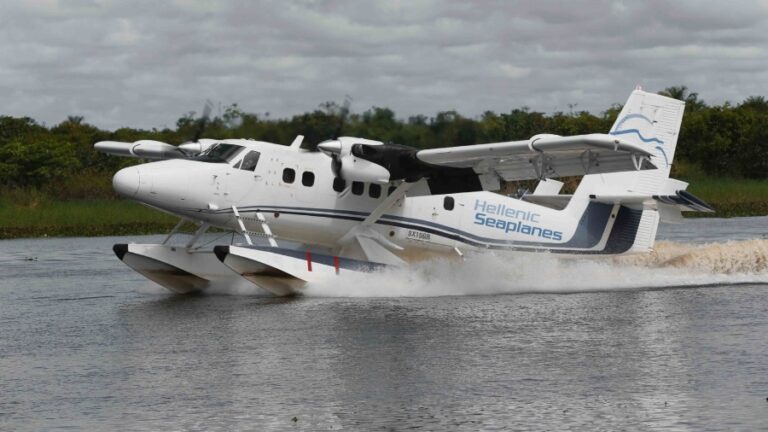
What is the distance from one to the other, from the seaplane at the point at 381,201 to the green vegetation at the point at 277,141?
701mm

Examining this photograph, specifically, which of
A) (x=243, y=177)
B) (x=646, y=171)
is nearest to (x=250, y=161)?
(x=243, y=177)

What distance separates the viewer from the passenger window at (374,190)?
23.3 meters

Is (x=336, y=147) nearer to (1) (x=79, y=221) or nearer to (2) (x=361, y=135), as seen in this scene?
(2) (x=361, y=135)

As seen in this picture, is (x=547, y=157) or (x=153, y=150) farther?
(x=153, y=150)

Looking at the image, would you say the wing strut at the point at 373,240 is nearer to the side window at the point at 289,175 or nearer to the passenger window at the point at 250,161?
the side window at the point at 289,175

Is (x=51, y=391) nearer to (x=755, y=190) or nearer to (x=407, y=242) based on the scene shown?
(x=407, y=242)

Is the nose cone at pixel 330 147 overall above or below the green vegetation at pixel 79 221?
above

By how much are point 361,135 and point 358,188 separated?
115cm

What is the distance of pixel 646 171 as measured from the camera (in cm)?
2462

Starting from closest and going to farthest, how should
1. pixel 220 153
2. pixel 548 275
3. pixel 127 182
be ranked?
pixel 127 182, pixel 220 153, pixel 548 275

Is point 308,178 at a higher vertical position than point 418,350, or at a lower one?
higher

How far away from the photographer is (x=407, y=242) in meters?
23.6

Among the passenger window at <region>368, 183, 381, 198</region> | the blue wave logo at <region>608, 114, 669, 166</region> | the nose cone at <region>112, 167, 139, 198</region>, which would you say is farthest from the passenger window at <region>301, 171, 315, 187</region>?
the blue wave logo at <region>608, 114, 669, 166</region>

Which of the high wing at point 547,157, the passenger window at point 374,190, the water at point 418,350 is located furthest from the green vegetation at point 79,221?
the high wing at point 547,157
